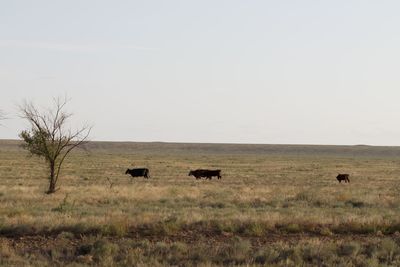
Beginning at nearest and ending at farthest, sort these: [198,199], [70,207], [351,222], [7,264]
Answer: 1. [7,264]
2. [351,222]
3. [70,207]
4. [198,199]

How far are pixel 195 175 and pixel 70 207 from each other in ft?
69.2

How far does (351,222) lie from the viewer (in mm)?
15445

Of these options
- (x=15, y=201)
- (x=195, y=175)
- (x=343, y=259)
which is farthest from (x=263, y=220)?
(x=195, y=175)

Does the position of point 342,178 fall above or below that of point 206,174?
above

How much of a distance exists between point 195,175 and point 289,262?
29.6m

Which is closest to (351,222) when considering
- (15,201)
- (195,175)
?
(15,201)

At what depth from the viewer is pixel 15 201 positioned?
2225 centimetres

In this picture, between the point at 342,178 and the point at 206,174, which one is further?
the point at 206,174

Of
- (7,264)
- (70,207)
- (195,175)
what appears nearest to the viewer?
(7,264)

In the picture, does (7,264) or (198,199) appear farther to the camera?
(198,199)

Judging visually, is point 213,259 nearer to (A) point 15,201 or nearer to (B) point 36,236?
(B) point 36,236

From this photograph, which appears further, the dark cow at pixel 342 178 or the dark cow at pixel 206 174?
the dark cow at pixel 206 174

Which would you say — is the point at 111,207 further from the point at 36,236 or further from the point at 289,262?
the point at 289,262

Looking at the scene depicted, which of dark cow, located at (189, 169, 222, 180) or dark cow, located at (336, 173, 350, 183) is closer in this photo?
dark cow, located at (336, 173, 350, 183)
